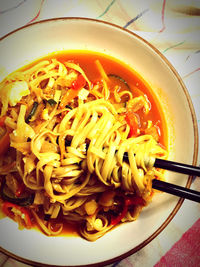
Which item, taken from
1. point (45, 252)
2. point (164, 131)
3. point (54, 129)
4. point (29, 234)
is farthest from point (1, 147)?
point (164, 131)

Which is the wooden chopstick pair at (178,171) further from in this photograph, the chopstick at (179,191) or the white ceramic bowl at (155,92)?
the white ceramic bowl at (155,92)

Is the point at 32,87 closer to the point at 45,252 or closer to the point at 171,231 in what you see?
the point at 45,252

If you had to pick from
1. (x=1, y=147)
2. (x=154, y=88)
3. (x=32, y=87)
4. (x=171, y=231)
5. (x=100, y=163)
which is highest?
(x=154, y=88)

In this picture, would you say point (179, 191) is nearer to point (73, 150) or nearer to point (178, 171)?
point (178, 171)

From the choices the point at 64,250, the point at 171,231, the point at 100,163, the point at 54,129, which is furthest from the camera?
the point at 171,231

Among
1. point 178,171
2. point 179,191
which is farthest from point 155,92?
point 179,191

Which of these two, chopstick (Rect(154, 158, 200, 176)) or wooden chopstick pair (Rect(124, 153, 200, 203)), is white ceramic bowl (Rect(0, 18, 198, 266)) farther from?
chopstick (Rect(154, 158, 200, 176))
